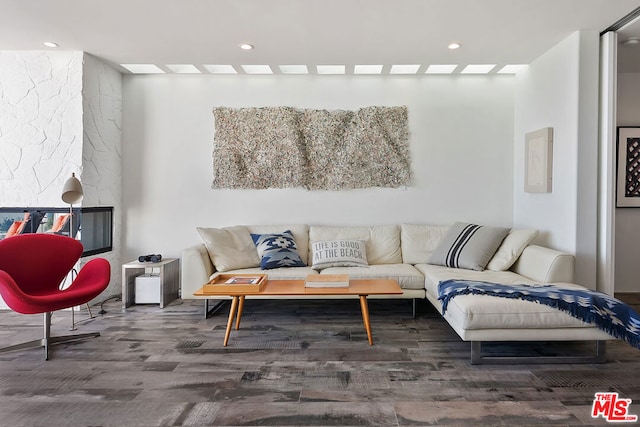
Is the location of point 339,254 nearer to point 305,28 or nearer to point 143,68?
point 305,28

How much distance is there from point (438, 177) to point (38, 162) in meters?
4.24

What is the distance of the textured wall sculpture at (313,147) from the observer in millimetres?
4590

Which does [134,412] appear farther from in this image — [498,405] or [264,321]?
[498,405]

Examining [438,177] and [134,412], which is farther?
[438,177]

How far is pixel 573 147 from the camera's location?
352 cm

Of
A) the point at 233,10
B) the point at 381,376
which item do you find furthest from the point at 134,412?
the point at 233,10

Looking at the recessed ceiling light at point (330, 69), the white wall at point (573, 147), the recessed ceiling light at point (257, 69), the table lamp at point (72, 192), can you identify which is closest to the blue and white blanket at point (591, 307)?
the white wall at point (573, 147)

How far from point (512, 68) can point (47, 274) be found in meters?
4.97

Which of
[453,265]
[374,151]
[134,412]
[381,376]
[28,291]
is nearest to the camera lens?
[134,412]

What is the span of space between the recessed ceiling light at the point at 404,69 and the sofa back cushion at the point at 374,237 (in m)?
1.74

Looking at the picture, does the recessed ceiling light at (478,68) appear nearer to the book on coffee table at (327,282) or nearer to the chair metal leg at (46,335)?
the book on coffee table at (327,282)

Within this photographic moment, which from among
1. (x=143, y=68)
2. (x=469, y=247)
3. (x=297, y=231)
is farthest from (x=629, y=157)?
(x=143, y=68)

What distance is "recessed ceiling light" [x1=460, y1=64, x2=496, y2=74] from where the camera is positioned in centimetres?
437

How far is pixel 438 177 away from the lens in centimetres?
468
